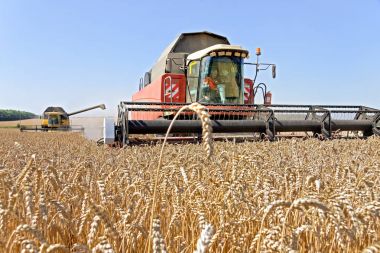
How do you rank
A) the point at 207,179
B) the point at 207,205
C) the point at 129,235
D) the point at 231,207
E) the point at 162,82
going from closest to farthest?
the point at 129,235 < the point at 231,207 < the point at 207,205 < the point at 207,179 < the point at 162,82

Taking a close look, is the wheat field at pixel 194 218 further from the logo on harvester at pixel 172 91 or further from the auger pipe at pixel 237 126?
the logo on harvester at pixel 172 91

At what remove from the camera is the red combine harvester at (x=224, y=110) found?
6.88 m

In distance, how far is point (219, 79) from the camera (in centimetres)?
861

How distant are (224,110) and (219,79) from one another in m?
1.73

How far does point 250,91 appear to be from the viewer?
31.9 feet

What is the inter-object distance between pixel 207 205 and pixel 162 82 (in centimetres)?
778

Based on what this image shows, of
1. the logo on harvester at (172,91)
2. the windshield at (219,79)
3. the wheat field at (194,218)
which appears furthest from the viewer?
the logo on harvester at (172,91)

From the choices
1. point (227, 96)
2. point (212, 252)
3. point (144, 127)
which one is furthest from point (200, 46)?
point (212, 252)

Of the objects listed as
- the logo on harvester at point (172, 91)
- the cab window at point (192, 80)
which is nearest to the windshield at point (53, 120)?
the logo on harvester at point (172, 91)

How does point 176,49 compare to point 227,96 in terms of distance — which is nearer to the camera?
point 227,96

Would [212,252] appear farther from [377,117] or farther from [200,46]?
[200,46]

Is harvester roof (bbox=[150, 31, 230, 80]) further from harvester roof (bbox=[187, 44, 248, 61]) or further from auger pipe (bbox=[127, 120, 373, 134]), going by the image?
auger pipe (bbox=[127, 120, 373, 134])

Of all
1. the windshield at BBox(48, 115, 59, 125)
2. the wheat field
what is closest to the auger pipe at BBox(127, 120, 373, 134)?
the wheat field

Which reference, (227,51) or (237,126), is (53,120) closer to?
(227,51)
